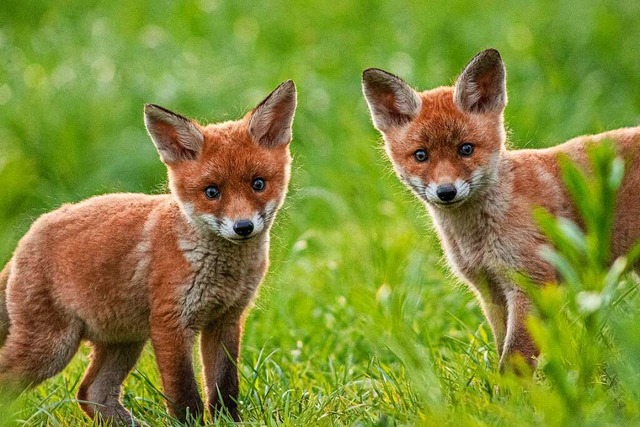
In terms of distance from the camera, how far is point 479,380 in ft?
14.8

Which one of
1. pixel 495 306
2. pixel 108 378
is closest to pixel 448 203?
pixel 495 306

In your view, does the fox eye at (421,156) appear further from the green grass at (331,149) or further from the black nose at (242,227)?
the black nose at (242,227)

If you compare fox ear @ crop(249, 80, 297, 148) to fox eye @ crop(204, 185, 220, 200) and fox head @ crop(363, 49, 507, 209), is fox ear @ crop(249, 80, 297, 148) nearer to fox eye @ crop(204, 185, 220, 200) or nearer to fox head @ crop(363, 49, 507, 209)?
fox eye @ crop(204, 185, 220, 200)

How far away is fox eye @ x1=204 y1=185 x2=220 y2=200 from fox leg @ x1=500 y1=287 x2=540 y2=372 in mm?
1486

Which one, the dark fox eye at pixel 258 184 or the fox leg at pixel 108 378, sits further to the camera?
the fox leg at pixel 108 378

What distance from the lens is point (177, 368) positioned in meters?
4.73

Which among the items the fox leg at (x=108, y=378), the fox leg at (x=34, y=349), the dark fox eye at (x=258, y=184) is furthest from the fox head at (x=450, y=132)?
the fox leg at (x=34, y=349)

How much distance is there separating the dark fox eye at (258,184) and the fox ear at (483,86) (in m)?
1.06

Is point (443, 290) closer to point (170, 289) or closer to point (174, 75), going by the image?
point (170, 289)

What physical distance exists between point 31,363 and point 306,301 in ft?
7.20

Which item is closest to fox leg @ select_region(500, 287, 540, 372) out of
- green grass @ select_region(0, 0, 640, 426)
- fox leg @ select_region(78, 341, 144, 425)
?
green grass @ select_region(0, 0, 640, 426)

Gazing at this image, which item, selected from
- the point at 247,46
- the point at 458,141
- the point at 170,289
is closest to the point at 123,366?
the point at 170,289

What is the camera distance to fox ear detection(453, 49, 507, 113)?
5.08 meters

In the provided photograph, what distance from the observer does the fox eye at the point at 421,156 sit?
5.01 m
